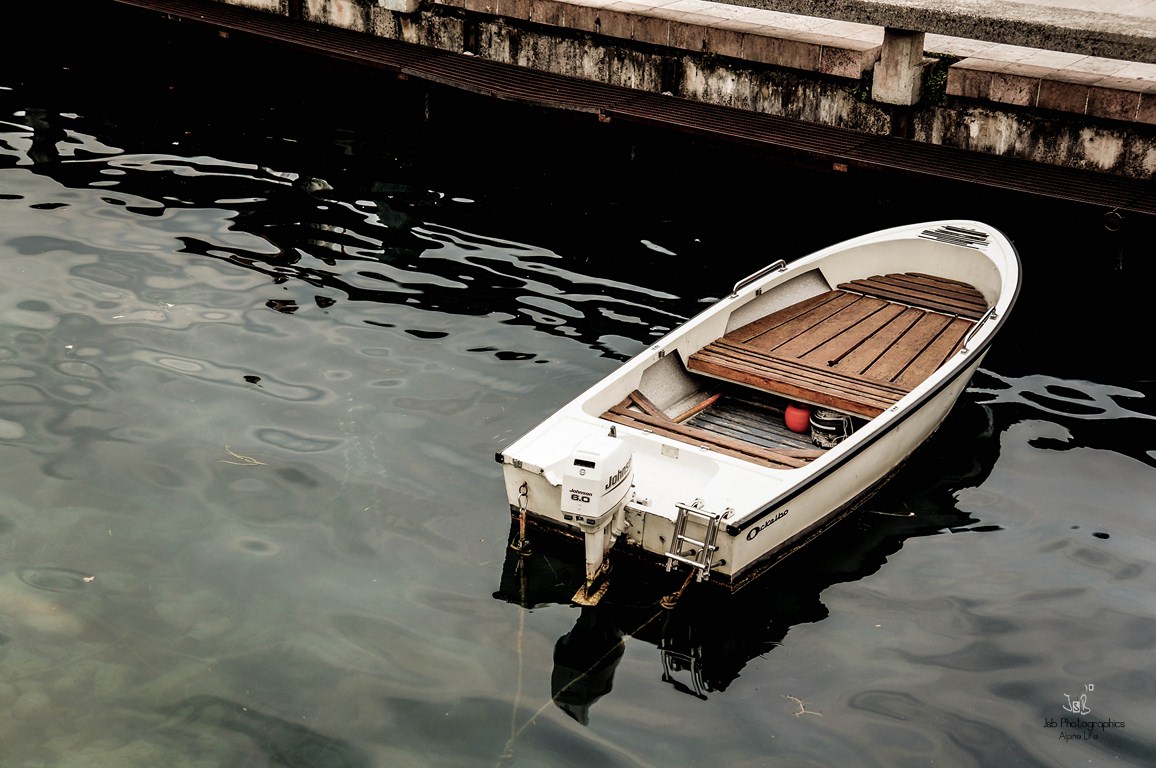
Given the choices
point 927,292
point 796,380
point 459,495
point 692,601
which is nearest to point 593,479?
point 692,601

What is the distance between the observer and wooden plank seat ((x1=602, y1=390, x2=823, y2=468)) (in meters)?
9.07

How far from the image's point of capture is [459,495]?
965 cm

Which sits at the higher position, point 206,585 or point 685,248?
point 685,248

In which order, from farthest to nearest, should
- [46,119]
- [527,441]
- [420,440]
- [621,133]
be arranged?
[46,119] → [621,133] → [420,440] → [527,441]

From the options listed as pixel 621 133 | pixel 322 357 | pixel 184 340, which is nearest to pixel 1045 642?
pixel 322 357

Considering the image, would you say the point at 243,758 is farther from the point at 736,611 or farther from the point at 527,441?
the point at 736,611

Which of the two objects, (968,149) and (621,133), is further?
(621,133)

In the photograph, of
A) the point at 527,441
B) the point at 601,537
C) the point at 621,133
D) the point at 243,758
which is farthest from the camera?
the point at 621,133

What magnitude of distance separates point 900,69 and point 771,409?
5571mm

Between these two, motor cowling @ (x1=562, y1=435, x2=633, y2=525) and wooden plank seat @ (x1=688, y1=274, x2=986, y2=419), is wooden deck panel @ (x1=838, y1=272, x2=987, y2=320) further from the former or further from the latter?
motor cowling @ (x1=562, y1=435, x2=633, y2=525)

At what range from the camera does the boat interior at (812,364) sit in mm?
9773

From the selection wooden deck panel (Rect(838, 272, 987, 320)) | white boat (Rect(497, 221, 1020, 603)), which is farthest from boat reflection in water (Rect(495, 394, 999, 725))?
wooden deck panel (Rect(838, 272, 987, 320))

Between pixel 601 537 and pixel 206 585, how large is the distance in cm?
292

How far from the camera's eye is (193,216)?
1447 cm
